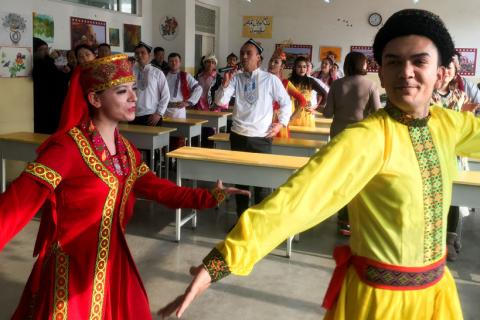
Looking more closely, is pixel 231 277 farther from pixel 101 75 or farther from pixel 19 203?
pixel 19 203

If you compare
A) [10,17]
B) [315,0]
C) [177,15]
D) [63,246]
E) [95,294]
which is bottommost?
[95,294]

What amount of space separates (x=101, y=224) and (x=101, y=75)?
1.96 ft

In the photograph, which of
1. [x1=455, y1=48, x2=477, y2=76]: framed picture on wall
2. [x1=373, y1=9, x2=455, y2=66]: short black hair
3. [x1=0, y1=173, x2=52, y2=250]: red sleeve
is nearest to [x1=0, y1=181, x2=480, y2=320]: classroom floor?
[x1=0, y1=173, x2=52, y2=250]: red sleeve

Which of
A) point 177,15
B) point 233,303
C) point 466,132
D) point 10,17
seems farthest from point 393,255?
point 177,15

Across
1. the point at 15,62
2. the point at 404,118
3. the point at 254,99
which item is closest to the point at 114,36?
the point at 15,62

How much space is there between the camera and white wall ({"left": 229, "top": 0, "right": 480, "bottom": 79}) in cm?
1162

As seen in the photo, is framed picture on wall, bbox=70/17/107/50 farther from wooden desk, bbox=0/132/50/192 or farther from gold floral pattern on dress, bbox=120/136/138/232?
gold floral pattern on dress, bbox=120/136/138/232

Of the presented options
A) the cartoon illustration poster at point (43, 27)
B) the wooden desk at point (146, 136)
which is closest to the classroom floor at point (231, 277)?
the wooden desk at point (146, 136)

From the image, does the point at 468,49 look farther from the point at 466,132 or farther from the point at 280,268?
the point at 466,132

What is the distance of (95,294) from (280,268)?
2.08m

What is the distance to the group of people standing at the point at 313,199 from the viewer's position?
1.07 m

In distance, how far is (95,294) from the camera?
1935mm

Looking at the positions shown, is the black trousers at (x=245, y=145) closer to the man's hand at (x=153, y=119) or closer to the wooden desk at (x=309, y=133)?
the wooden desk at (x=309, y=133)

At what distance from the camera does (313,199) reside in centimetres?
106
